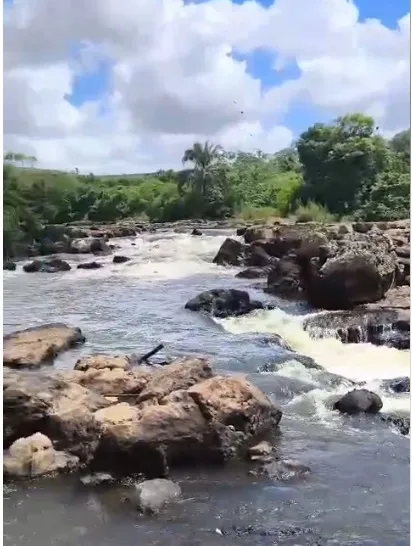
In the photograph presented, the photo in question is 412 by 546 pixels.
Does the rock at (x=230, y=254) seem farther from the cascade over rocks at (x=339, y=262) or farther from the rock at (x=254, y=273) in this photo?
the cascade over rocks at (x=339, y=262)

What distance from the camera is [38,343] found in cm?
419

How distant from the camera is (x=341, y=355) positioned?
4.94 metres

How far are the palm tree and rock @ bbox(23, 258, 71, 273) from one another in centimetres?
134

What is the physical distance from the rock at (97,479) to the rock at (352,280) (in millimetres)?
3640

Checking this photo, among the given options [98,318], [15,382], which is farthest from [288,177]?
[15,382]

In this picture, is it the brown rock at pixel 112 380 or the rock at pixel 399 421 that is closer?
the rock at pixel 399 421

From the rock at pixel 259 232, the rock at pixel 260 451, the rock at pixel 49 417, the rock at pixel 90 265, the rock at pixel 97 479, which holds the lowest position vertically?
the rock at pixel 97 479

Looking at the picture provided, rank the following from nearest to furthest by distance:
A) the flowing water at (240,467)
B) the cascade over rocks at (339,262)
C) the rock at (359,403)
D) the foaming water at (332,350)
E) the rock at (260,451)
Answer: the flowing water at (240,467), the rock at (260,451), the rock at (359,403), the foaming water at (332,350), the cascade over rocks at (339,262)

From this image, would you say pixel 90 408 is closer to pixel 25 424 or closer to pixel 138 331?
pixel 25 424

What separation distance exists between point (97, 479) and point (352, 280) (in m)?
3.81

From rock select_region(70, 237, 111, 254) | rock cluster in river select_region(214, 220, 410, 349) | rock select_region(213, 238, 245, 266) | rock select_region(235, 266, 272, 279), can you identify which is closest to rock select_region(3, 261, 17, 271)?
rock cluster in river select_region(214, 220, 410, 349)

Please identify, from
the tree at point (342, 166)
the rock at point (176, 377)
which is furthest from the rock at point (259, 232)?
the rock at point (176, 377)

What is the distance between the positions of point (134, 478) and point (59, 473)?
303 mm

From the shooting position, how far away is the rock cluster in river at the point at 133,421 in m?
2.95
